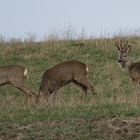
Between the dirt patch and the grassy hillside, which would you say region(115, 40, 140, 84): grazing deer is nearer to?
the grassy hillside

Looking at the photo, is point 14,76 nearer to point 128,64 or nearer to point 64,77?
point 64,77

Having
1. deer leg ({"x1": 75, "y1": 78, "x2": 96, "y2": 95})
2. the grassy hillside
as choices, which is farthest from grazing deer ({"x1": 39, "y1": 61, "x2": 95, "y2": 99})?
the grassy hillside

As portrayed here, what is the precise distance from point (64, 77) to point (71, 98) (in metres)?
1.89

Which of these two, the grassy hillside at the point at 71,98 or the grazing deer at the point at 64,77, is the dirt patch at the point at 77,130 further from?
the grazing deer at the point at 64,77

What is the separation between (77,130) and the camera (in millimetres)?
9727

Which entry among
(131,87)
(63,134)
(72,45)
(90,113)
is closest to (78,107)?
(90,113)

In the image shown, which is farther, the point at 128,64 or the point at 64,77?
the point at 128,64

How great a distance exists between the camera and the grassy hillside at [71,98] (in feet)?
32.2

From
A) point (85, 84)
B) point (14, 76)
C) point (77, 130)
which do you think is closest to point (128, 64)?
point (85, 84)

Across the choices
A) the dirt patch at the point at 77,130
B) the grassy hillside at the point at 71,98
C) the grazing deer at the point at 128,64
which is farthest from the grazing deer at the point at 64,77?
the dirt patch at the point at 77,130

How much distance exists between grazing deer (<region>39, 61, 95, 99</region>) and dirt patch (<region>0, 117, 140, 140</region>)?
286 inches

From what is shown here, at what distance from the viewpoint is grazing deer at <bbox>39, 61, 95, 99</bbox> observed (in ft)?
57.6

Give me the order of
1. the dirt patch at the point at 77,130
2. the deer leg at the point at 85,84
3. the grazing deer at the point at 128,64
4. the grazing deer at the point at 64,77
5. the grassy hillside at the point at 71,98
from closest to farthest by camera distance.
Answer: the dirt patch at the point at 77,130, the grassy hillside at the point at 71,98, the deer leg at the point at 85,84, the grazing deer at the point at 128,64, the grazing deer at the point at 64,77

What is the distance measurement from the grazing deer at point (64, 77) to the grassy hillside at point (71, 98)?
45cm
